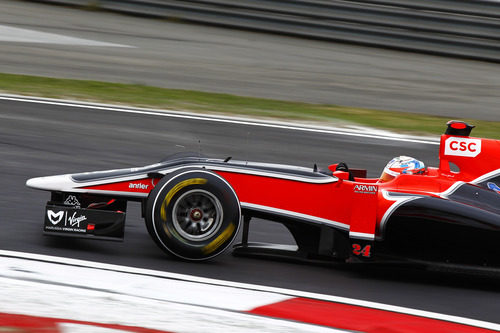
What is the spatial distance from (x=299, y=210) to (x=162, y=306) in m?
1.61

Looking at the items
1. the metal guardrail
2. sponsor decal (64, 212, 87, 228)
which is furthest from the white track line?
the metal guardrail

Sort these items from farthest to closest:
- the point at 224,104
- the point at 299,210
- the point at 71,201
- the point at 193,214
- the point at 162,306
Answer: the point at 224,104 < the point at 71,201 < the point at 299,210 < the point at 193,214 < the point at 162,306

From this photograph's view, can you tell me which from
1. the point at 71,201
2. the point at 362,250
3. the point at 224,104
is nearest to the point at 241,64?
the point at 224,104

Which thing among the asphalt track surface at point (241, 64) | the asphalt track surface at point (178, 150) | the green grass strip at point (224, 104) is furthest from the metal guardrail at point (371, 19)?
the asphalt track surface at point (178, 150)

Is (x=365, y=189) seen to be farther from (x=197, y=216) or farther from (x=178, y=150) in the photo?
(x=178, y=150)

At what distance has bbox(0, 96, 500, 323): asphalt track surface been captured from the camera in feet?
17.7

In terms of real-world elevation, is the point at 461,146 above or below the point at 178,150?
above

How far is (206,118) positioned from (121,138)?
1618mm

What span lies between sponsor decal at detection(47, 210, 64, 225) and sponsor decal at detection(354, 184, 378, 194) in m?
2.05

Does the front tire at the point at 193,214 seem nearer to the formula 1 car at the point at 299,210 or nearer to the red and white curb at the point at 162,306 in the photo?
the formula 1 car at the point at 299,210

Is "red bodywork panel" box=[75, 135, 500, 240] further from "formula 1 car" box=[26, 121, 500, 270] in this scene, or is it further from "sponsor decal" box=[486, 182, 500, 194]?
"sponsor decal" box=[486, 182, 500, 194]

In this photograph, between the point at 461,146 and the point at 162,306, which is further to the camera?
the point at 461,146

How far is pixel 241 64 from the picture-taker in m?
14.7

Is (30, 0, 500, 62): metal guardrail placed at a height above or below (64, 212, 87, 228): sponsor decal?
above
